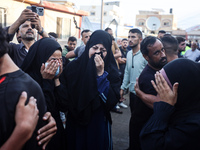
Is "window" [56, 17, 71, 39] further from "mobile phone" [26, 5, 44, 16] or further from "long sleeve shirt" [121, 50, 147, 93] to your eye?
"mobile phone" [26, 5, 44, 16]

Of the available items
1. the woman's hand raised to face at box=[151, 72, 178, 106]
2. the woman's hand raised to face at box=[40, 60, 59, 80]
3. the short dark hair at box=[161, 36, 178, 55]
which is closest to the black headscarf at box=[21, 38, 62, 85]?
the woman's hand raised to face at box=[40, 60, 59, 80]

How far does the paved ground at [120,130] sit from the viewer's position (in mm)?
3661

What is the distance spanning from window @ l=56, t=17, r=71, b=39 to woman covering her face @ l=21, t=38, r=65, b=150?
8.02 m

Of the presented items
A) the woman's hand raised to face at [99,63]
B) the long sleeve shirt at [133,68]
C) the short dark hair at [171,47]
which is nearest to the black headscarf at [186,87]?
the woman's hand raised to face at [99,63]

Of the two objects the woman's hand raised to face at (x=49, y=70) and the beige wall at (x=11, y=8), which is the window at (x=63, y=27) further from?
the woman's hand raised to face at (x=49, y=70)

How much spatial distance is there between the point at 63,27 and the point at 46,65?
336 inches

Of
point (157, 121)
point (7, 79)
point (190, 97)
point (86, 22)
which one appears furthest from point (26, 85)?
point (86, 22)

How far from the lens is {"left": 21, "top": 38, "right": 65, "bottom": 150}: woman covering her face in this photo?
1931 millimetres

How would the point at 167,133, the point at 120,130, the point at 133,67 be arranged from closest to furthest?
1. the point at 167,133
2. the point at 133,67
3. the point at 120,130

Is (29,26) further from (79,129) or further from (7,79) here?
(7,79)

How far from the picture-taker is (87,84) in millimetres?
2152

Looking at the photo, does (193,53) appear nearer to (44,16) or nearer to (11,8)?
(44,16)

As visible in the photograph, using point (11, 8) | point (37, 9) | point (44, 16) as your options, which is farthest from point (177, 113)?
point (44, 16)

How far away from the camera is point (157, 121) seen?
1398 millimetres
